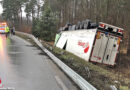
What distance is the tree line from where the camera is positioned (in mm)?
18827

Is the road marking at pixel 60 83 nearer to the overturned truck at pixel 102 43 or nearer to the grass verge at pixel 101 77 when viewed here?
the grass verge at pixel 101 77

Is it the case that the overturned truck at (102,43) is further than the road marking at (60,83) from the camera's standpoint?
Yes

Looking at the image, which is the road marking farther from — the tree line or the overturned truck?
the tree line

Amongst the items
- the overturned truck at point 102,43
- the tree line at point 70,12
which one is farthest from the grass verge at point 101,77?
the tree line at point 70,12

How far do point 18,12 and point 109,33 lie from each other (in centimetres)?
4981

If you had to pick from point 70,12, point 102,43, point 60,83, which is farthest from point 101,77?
point 70,12

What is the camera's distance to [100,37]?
946 cm

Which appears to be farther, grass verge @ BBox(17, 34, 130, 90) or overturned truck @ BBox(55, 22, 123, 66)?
overturned truck @ BBox(55, 22, 123, 66)

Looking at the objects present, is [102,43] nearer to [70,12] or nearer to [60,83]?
[60,83]

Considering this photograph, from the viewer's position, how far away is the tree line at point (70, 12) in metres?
18.8

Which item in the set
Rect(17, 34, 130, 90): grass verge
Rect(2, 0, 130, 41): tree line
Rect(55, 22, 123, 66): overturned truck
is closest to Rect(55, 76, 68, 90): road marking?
Rect(17, 34, 130, 90): grass verge

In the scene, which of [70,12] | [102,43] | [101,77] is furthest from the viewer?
[70,12]

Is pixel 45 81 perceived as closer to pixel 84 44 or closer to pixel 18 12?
pixel 84 44

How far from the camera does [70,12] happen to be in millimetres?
37219
